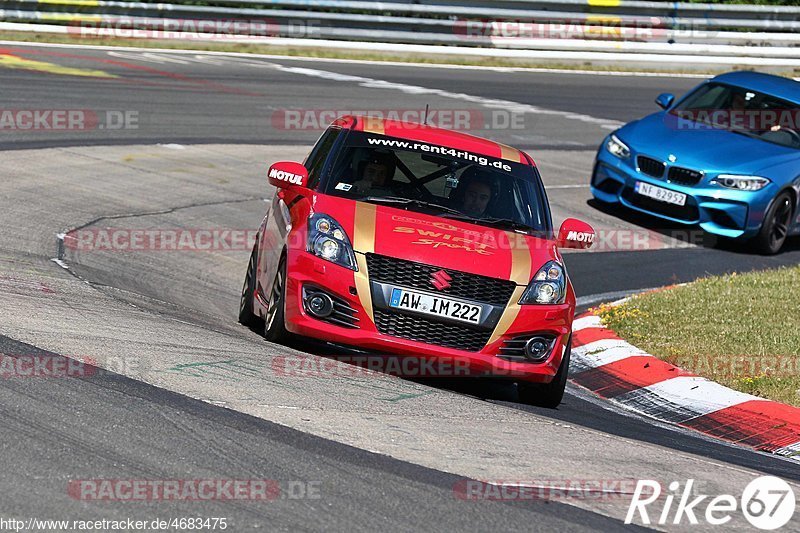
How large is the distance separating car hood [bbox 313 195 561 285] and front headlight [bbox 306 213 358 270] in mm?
47

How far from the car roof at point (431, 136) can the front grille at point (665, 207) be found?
17.2 feet

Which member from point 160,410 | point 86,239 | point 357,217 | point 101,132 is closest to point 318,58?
point 101,132

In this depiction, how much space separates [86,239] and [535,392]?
4466mm

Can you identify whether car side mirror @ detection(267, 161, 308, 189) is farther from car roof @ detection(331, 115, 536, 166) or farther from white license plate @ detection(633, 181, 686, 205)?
white license plate @ detection(633, 181, 686, 205)

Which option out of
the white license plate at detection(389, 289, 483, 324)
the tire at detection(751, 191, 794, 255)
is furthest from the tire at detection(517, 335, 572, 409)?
the tire at detection(751, 191, 794, 255)

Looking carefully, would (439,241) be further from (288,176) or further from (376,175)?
(288,176)

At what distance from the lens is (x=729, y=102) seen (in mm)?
15375

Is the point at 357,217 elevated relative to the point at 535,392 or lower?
elevated

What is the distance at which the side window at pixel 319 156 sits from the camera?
8502 millimetres

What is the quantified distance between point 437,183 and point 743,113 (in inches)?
304

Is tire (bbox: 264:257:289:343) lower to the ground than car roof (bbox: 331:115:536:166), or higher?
lower

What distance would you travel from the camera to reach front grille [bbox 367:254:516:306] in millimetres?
7398

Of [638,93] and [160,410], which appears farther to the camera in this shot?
[638,93]

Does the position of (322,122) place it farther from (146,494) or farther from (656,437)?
(146,494)
